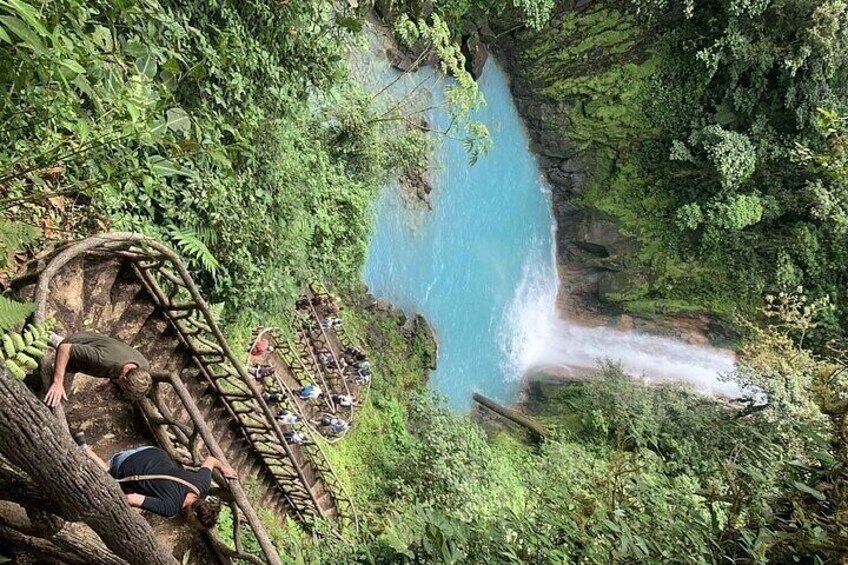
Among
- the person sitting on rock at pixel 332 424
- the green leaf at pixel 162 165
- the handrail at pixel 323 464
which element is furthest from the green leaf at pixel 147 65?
the person sitting on rock at pixel 332 424

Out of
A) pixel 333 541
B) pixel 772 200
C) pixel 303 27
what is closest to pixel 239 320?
pixel 333 541

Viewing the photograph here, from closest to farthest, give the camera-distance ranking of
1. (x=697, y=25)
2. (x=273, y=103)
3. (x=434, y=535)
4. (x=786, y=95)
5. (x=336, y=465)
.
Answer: (x=434, y=535), (x=273, y=103), (x=336, y=465), (x=786, y=95), (x=697, y=25)

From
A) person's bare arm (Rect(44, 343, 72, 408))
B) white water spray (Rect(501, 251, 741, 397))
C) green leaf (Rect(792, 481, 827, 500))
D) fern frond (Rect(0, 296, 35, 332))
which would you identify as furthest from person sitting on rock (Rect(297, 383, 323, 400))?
white water spray (Rect(501, 251, 741, 397))

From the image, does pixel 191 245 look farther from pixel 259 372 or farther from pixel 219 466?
pixel 259 372

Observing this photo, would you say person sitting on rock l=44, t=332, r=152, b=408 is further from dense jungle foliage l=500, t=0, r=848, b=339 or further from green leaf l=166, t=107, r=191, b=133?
dense jungle foliage l=500, t=0, r=848, b=339

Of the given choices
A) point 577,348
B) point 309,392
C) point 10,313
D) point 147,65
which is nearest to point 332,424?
point 309,392

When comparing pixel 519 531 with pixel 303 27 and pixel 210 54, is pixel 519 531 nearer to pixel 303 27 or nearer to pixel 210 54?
pixel 210 54
